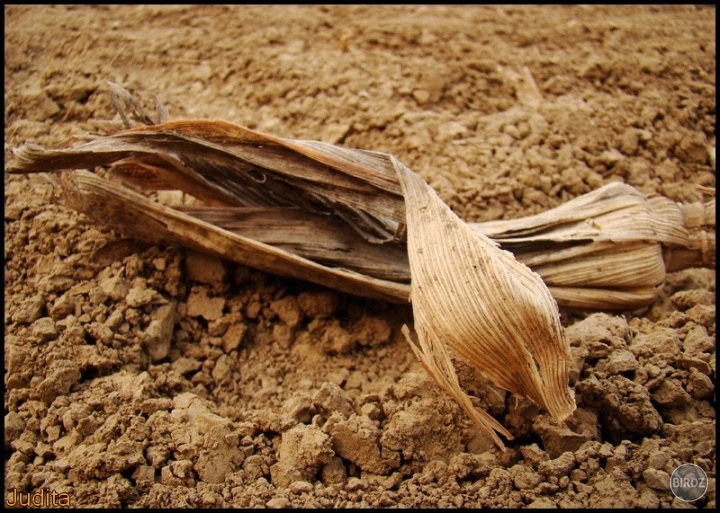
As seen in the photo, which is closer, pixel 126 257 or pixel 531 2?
pixel 126 257

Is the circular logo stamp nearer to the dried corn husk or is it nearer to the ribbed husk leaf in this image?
the ribbed husk leaf

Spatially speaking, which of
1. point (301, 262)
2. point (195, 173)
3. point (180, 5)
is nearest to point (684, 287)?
point (301, 262)

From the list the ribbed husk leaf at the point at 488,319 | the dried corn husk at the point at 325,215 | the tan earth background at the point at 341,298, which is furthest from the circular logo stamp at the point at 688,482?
the dried corn husk at the point at 325,215

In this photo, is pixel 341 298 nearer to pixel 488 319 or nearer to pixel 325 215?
pixel 325 215

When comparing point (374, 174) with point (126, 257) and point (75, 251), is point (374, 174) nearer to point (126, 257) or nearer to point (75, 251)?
point (126, 257)

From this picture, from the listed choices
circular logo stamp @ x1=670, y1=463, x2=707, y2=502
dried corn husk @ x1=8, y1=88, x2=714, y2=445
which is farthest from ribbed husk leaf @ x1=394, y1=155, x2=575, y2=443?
circular logo stamp @ x1=670, y1=463, x2=707, y2=502

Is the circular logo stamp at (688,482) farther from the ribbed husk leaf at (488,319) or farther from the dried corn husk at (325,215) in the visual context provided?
the dried corn husk at (325,215)
